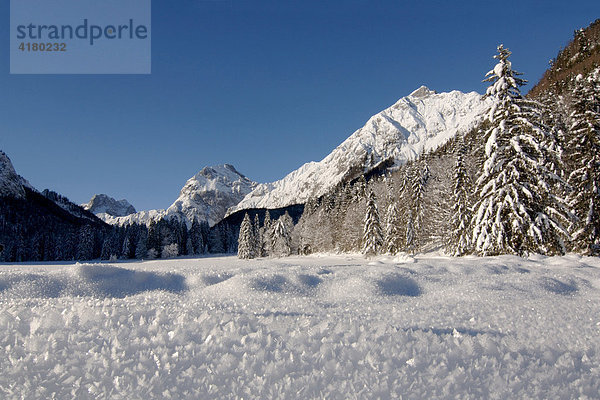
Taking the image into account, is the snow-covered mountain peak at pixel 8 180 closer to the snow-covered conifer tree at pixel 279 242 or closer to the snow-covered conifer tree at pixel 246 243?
the snow-covered conifer tree at pixel 246 243

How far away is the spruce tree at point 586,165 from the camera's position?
17.3 m

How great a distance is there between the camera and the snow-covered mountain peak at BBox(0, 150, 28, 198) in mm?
129375

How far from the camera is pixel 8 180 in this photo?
133875 mm

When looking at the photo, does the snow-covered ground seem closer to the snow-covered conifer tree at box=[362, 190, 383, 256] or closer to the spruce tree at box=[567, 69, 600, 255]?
the spruce tree at box=[567, 69, 600, 255]

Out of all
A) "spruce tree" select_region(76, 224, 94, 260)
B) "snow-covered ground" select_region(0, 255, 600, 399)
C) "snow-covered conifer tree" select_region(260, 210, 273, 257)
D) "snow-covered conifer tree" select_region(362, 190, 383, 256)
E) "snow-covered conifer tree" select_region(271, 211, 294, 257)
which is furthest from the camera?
"spruce tree" select_region(76, 224, 94, 260)

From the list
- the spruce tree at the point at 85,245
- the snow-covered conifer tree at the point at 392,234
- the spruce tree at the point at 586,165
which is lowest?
the spruce tree at the point at 85,245

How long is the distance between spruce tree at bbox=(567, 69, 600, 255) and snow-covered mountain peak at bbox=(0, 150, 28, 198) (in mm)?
177300

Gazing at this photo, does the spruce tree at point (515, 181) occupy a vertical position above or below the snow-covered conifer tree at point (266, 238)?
above

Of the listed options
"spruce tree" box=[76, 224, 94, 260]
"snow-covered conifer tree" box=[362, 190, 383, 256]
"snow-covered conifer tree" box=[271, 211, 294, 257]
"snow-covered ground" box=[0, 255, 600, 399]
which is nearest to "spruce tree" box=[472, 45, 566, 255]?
"snow-covered ground" box=[0, 255, 600, 399]

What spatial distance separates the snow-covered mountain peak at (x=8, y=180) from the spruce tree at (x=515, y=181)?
173746 mm

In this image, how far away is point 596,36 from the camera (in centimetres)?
7606

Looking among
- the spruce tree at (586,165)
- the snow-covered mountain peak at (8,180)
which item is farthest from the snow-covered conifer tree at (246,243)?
the snow-covered mountain peak at (8,180)

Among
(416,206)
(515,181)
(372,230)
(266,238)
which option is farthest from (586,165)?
(266,238)

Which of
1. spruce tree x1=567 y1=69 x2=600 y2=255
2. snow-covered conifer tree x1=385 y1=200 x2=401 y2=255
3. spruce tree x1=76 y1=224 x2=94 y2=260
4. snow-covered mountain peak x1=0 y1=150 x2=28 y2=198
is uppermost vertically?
snow-covered mountain peak x1=0 y1=150 x2=28 y2=198
